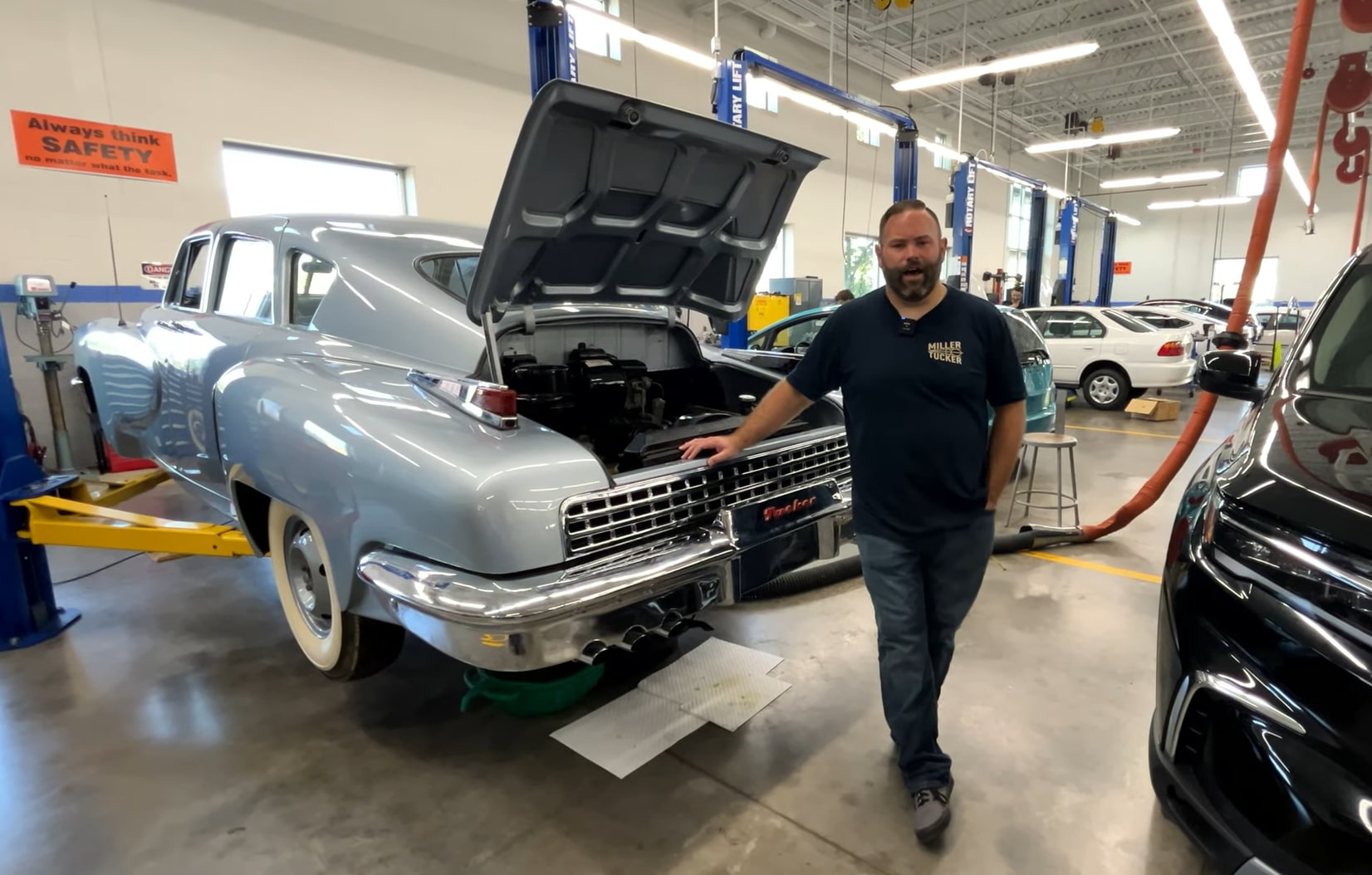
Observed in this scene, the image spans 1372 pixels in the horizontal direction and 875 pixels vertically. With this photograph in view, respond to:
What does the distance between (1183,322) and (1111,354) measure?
234cm

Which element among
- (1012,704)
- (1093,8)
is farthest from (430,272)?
(1093,8)

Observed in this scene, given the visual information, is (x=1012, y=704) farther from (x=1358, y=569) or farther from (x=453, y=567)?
(x=453, y=567)

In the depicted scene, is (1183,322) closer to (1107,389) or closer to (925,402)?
(1107,389)

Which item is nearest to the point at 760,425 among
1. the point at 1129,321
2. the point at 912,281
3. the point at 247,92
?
the point at 912,281

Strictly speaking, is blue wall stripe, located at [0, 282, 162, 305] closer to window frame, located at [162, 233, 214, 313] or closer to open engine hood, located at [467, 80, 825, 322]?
window frame, located at [162, 233, 214, 313]

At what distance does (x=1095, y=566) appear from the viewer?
159 inches

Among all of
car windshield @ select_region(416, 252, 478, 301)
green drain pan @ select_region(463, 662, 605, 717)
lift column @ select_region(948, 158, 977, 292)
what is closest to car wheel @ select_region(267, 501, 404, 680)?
green drain pan @ select_region(463, 662, 605, 717)

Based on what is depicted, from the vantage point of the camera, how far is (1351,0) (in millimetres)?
6484

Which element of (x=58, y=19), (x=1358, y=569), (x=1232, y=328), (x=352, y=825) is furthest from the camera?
(x=58, y=19)

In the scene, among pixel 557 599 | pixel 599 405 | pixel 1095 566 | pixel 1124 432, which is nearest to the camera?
pixel 557 599

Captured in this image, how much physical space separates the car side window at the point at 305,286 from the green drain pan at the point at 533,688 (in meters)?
1.50

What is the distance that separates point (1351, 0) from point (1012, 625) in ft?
23.8

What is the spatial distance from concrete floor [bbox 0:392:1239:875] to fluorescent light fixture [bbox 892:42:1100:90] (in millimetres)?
7786

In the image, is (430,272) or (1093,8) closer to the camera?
(430,272)
